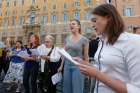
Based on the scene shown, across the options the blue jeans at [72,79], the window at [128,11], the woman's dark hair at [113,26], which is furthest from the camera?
the window at [128,11]

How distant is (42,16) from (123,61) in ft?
198

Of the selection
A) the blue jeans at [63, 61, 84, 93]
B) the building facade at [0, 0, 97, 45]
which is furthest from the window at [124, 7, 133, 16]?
the blue jeans at [63, 61, 84, 93]

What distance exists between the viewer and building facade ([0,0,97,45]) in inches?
2343

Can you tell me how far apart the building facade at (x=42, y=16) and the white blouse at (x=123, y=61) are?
180 ft

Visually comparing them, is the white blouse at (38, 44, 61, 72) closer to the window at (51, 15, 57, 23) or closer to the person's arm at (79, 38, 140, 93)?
the person's arm at (79, 38, 140, 93)

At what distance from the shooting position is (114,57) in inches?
91.7

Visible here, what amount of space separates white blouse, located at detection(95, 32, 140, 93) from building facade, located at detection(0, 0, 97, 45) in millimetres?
54766

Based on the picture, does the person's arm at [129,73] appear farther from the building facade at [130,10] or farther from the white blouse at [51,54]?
the building facade at [130,10]

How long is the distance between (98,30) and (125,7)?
5116 centimetres

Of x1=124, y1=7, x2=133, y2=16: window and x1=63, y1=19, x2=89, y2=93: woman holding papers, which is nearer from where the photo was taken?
x1=63, y1=19, x2=89, y2=93: woman holding papers

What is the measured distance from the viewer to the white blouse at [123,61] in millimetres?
2205

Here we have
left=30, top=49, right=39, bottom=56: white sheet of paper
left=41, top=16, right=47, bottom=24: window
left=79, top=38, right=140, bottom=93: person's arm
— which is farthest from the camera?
left=41, top=16, right=47, bottom=24: window

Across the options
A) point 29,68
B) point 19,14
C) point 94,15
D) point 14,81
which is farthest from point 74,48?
point 19,14

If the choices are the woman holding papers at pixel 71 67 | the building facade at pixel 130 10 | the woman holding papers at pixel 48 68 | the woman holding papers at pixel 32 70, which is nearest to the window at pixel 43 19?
the building facade at pixel 130 10
